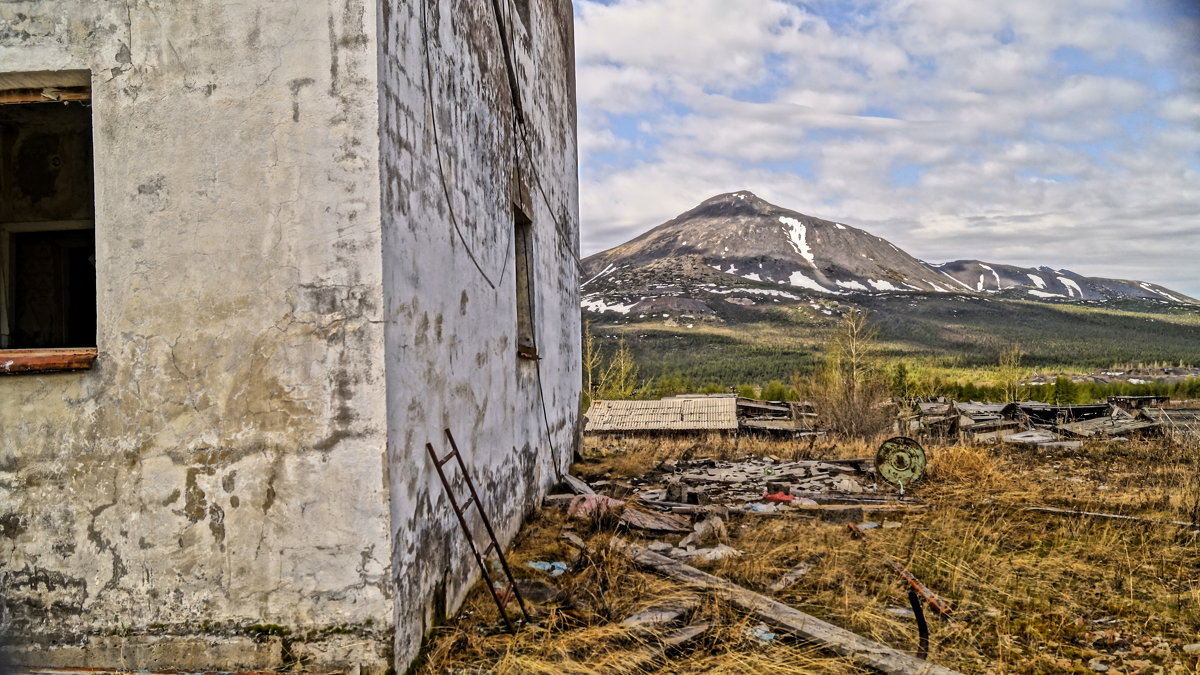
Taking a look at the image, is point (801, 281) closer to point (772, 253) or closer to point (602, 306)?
point (772, 253)

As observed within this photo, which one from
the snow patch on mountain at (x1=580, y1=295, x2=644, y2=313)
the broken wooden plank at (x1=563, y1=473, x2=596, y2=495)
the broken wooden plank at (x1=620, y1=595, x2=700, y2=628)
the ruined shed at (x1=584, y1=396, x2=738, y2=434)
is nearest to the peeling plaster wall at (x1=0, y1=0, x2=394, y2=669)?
the broken wooden plank at (x1=620, y1=595, x2=700, y2=628)

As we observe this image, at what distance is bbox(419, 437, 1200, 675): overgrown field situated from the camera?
12.5 feet

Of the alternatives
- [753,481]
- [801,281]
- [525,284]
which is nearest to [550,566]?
[525,284]

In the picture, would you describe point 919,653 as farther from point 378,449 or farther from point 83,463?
point 83,463

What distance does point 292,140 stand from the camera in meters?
3.53

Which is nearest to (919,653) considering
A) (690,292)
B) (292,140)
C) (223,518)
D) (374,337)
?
(374,337)

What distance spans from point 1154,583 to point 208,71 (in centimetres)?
677

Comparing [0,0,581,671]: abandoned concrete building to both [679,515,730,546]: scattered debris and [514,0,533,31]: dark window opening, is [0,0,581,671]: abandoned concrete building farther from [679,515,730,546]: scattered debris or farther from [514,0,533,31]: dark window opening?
[514,0,533,31]: dark window opening

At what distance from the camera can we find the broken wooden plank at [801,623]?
3.68 m

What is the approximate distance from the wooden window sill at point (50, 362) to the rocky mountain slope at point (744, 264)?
10054cm

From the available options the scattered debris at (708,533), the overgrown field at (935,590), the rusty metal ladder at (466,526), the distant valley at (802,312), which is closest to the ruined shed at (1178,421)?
the overgrown field at (935,590)

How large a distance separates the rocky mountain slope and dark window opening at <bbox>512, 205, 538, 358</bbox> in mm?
96338

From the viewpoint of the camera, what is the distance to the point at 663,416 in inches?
665

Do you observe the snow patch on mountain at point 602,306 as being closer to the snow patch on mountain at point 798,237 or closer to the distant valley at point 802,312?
the distant valley at point 802,312
